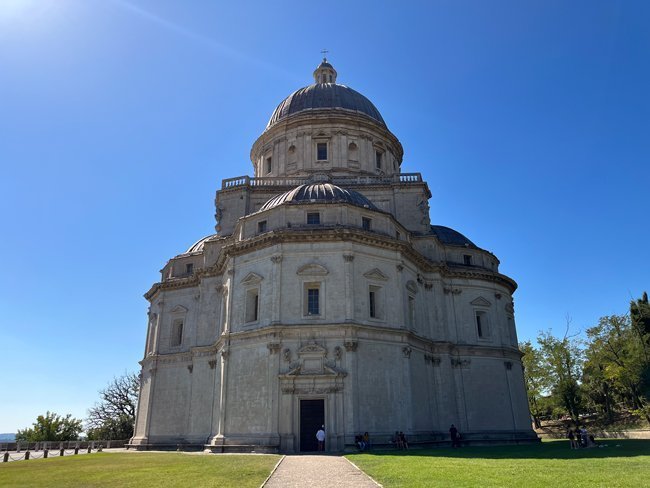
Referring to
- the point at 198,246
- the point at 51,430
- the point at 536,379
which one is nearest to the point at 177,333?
the point at 198,246

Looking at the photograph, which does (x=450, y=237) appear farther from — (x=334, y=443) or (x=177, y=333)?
(x=177, y=333)

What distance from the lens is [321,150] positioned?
1651 inches

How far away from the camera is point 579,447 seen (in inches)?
1077

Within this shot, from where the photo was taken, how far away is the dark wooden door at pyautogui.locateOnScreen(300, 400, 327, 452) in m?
26.3

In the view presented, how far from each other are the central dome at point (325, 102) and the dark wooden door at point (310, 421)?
25721 millimetres

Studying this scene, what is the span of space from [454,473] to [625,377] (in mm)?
38173

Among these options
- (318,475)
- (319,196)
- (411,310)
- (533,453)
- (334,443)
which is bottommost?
(318,475)

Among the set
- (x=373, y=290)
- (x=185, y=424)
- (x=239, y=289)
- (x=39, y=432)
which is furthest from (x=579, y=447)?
(x=39, y=432)

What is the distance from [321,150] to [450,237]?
12795 mm

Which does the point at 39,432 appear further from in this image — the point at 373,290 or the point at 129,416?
the point at 373,290

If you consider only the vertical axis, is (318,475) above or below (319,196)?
below

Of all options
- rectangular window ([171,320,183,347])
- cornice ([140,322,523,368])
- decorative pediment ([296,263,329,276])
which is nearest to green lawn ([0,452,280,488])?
cornice ([140,322,523,368])

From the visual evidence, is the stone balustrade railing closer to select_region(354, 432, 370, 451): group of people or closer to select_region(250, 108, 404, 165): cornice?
select_region(250, 108, 404, 165): cornice

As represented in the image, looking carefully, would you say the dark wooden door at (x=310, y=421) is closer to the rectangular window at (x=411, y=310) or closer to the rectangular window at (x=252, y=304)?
the rectangular window at (x=252, y=304)
